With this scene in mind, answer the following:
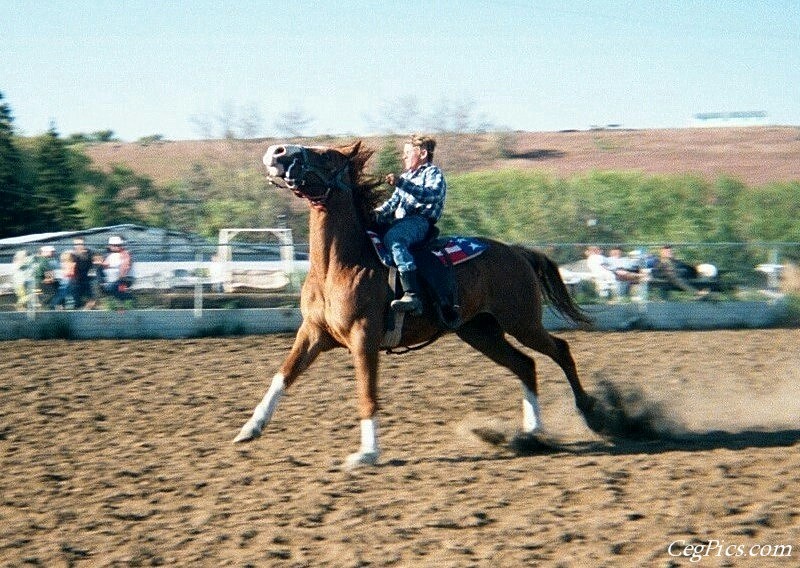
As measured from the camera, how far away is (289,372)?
25.7ft

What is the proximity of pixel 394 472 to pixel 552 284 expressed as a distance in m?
2.68

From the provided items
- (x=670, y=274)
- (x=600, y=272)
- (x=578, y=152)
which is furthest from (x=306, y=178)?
(x=578, y=152)

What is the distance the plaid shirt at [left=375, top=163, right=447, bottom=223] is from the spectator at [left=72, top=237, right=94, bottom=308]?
7689 millimetres

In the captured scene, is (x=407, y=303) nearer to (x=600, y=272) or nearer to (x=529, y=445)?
(x=529, y=445)

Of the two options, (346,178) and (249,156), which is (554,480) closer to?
(346,178)

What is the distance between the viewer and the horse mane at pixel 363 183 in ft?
26.4

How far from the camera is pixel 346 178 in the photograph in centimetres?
797

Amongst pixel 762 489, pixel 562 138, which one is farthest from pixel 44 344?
pixel 562 138

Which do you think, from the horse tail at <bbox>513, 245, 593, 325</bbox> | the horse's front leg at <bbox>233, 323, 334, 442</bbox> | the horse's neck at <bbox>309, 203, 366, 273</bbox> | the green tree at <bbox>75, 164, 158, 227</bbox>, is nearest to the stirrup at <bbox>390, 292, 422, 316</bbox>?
the horse's neck at <bbox>309, 203, 366, 273</bbox>

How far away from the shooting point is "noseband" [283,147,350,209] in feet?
24.7

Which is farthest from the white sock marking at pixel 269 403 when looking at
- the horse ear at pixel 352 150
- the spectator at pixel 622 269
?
the spectator at pixel 622 269

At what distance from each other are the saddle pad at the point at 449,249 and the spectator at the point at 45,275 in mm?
7894

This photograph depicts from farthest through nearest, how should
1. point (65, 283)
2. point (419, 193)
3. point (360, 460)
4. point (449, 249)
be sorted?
point (65, 283) → point (449, 249) → point (419, 193) → point (360, 460)

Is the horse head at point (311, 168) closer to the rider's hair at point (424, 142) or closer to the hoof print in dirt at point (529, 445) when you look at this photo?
the rider's hair at point (424, 142)
